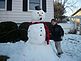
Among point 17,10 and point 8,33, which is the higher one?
point 17,10

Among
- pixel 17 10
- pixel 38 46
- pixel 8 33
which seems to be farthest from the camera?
pixel 17 10

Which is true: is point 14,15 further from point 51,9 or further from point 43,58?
point 43,58

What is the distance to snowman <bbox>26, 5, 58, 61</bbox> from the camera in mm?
6203

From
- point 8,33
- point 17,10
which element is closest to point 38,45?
point 8,33

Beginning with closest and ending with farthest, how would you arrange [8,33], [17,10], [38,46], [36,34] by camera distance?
[38,46]
[36,34]
[8,33]
[17,10]

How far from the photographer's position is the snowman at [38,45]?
620 cm

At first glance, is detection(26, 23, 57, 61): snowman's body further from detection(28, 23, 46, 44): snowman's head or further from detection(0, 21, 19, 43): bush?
detection(0, 21, 19, 43): bush

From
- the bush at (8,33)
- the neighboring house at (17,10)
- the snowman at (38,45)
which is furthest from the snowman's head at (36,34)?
the neighboring house at (17,10)

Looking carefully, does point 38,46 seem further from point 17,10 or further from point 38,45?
point 17,10

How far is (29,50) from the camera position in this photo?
6.24 metres

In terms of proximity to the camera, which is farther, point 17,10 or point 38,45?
point 17,10

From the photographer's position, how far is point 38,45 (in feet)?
20.8

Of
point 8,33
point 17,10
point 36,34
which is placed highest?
point 17,10

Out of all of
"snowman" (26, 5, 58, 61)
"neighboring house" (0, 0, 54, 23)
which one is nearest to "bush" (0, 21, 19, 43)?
"neighboring house" (0, 0, 54, 23)
